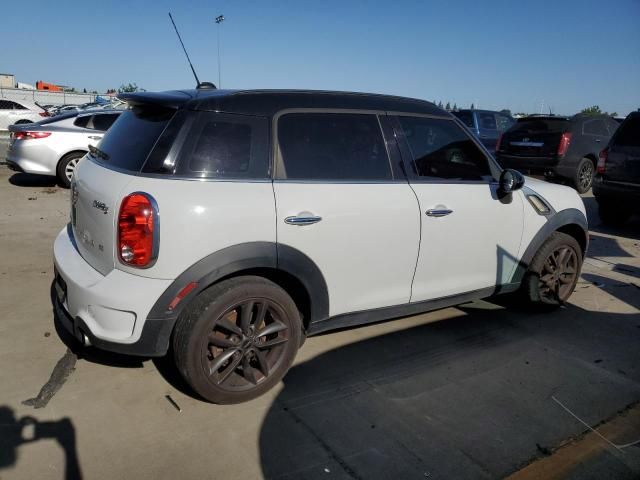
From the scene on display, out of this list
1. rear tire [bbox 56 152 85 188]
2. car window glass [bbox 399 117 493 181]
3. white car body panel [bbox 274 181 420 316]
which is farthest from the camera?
rear tire [bbox 56 152 85 188]

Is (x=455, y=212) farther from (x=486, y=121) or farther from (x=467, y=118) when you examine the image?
(x=486, y=121)

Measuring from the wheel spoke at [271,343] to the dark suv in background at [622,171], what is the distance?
664 cm

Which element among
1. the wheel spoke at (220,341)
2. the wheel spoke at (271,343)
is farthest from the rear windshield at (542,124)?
the wheel spoke at (220,341)

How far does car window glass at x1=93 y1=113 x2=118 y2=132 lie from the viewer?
961 cm

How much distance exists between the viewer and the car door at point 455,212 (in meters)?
3.50

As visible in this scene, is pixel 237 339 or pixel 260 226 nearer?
pixel 260 226

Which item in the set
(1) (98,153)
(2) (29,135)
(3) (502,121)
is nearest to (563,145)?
(3) (502,121)

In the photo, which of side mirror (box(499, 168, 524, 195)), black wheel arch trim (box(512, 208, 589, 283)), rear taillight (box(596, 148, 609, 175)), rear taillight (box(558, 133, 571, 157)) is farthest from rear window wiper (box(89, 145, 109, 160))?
rear taillight (box(558, 133, 571, 157))

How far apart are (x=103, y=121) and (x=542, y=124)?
29.2 feet

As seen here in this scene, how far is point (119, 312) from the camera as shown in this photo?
2.64 m

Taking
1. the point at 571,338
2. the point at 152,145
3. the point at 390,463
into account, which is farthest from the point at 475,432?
the point at 152,145

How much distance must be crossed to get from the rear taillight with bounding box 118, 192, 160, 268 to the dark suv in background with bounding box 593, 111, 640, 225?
731 centimetres

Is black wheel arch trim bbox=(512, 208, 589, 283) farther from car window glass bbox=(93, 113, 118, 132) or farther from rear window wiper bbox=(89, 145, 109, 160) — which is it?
car window glass bbox=(93, 113, 118, 132)

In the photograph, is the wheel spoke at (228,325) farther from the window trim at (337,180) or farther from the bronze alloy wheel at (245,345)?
the window trim at (337,180)
